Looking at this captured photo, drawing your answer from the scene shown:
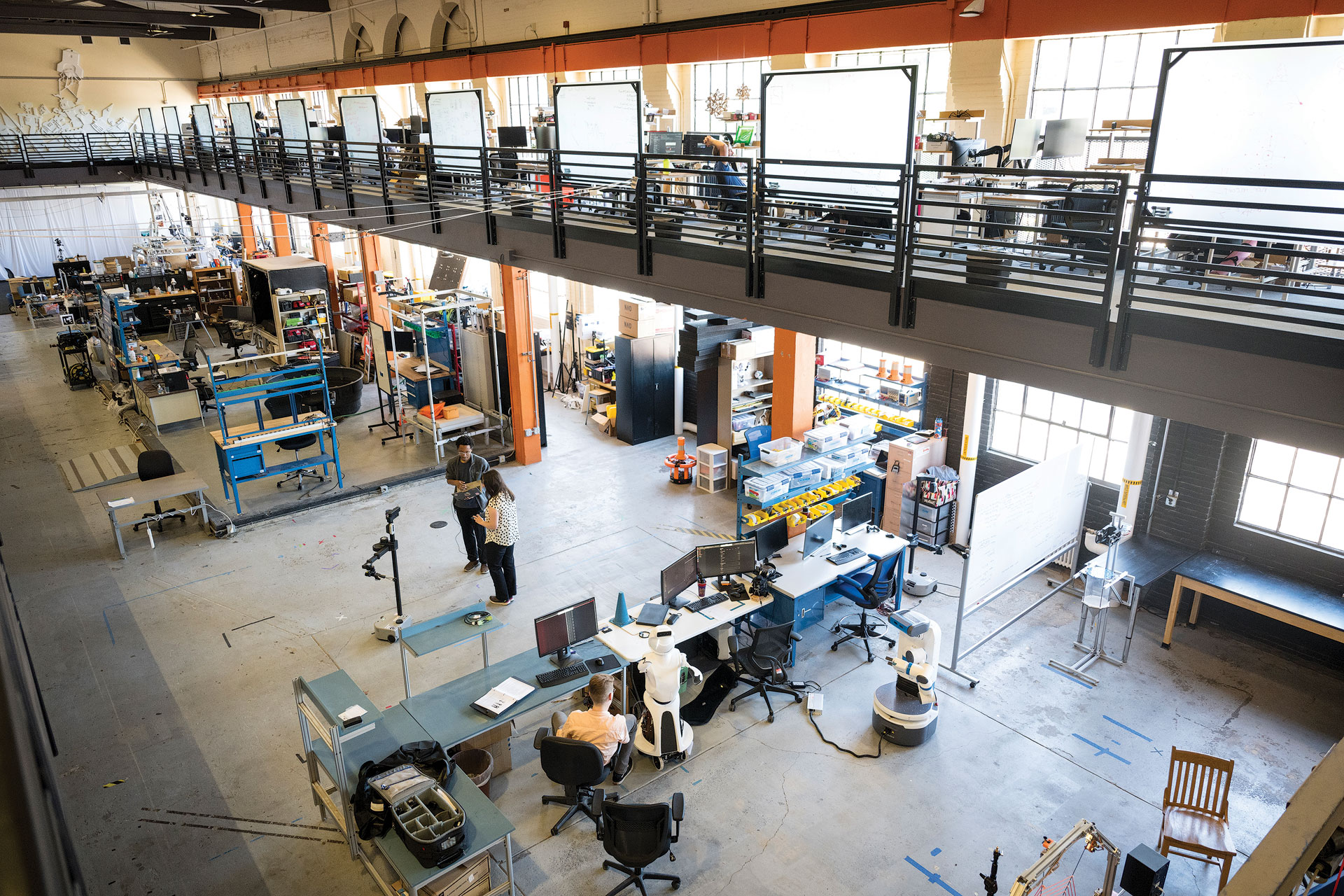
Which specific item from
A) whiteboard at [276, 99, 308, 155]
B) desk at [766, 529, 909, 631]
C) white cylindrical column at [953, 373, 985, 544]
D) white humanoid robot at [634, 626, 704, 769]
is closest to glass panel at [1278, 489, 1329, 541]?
white cylindrical column at [953, 373, 985, 544]

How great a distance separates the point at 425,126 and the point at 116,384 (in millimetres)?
9291

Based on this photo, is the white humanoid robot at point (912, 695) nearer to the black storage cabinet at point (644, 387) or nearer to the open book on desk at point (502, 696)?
the open book on desk at point (502, 696)

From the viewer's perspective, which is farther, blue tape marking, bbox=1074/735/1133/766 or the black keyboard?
the black keyboard

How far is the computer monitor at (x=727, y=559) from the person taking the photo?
855cm

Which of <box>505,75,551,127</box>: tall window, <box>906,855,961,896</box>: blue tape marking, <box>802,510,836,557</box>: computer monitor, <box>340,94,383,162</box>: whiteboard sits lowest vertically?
<box>906,855,961,896</box>: blue tape marking

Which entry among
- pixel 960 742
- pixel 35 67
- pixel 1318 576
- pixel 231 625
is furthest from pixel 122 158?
pixel 1318 576

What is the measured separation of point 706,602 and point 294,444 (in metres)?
7.84

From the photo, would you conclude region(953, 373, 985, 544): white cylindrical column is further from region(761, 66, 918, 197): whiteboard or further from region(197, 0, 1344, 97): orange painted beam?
region(761, 66, 918, 197): whiteboard

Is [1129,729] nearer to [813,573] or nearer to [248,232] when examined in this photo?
[813,573]

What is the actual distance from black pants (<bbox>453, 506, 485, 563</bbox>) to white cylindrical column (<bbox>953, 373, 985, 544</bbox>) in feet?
21.2

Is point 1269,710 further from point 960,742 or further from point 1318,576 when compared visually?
point 960,742

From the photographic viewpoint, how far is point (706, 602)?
8.61 m

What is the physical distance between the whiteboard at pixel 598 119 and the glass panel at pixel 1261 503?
774 centimetres

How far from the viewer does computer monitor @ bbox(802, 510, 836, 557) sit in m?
9.54
